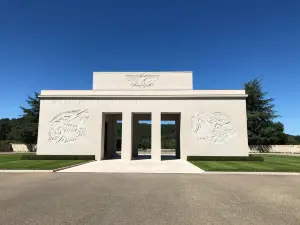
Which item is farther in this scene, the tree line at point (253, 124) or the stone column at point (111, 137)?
the tree line at point (253, 124)

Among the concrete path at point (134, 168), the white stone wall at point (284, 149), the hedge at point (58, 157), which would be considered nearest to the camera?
the concrete path at point (134, 168)

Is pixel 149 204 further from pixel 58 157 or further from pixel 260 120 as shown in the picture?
pixel 260 120

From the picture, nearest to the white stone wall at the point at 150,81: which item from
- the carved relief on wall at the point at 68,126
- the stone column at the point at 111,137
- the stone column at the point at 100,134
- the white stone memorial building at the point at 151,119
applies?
the white stone memorial building at the point at 151,119

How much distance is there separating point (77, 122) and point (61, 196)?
53.5 ft

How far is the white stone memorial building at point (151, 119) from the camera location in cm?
2214

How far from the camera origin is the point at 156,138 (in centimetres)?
2239

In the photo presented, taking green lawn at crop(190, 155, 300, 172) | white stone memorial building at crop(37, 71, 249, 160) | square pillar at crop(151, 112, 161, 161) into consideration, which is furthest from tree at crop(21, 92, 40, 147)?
green lawn at crop(190, 155, 300, 172)

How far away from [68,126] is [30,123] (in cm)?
2282

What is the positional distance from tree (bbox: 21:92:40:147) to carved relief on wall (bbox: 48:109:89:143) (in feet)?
66.0

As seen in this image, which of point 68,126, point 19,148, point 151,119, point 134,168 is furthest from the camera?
point 19,148

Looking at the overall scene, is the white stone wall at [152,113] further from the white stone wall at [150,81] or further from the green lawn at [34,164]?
the green lawn at [34,164]

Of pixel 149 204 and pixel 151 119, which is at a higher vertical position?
pixel 151 119

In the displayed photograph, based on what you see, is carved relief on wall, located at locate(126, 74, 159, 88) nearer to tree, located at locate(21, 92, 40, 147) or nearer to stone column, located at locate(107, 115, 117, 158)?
stone column, located at locate(107, 115, 117, 158)

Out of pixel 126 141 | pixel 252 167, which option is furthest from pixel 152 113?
pixel 252 167
